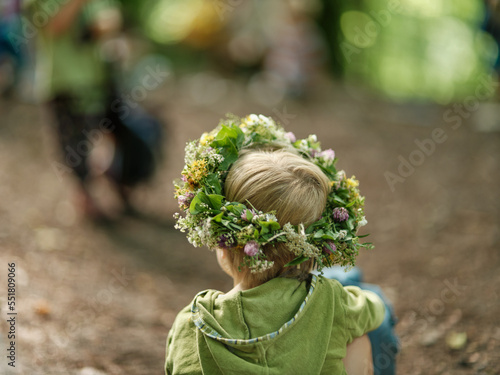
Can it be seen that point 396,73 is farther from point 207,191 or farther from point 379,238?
point 207,191

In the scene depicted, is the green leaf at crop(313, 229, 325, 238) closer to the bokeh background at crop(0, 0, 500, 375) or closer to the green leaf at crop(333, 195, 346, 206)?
the green leaf at crop(333, 195, 346, 206)

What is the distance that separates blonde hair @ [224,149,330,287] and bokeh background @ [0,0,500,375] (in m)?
1.34

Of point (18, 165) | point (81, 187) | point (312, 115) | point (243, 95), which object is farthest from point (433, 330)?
point (243, 95)

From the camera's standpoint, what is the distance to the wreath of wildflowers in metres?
1.79

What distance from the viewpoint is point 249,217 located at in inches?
70.9

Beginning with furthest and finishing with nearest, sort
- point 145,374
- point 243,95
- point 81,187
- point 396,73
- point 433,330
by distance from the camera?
point 396,73 → point 243,95 → point 81,187 → point 433,330 → point 145,374

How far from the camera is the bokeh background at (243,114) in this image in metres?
3.23

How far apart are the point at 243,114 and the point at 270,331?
21.1ft

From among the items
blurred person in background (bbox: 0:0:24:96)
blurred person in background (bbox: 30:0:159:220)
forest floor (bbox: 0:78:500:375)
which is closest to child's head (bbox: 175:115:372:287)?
forest floor (bbox: 0:78:500:375)

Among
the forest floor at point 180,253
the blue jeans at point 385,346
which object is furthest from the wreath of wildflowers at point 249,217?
the forest floor at point 180,253

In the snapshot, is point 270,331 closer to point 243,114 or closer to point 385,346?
point 385,346

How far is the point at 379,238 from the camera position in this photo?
477 cm

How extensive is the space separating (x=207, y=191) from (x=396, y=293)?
2295 millimetres

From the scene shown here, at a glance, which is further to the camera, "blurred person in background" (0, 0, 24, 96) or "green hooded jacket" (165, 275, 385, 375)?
"blurred person in background" (0, 0, 24, 96)
